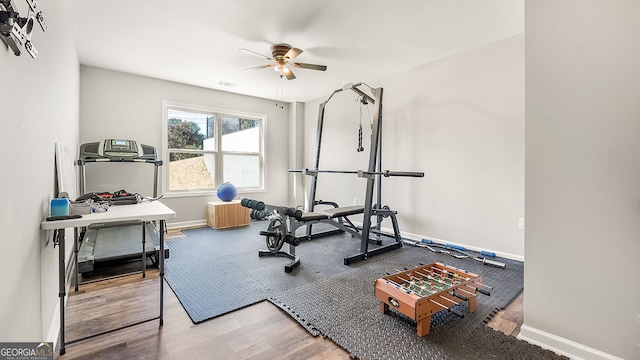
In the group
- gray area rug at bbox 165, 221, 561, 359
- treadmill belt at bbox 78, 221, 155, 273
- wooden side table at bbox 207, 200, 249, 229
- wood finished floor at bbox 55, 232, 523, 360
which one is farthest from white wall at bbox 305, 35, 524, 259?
treadmill belt at bbox 78, 221, 155, 273

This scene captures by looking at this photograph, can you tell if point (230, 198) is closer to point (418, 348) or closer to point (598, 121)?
point (418, 348)

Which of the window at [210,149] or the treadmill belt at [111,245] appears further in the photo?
the window at [210,149]

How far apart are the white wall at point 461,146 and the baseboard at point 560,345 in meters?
1.75

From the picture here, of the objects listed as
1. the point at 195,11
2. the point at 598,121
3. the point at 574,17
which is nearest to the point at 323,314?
the point at 598,121

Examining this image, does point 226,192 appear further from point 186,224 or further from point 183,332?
point 183,332

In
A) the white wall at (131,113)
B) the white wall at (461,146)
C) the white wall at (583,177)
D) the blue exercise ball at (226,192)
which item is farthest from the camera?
the blue exercise ball at (226,192)

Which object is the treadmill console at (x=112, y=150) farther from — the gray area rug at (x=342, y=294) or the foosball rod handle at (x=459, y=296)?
the foosball rod handle at (x=459, y=296)

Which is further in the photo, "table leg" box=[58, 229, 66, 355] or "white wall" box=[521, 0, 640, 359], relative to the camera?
"table leg" box=[58, 229, 66, 355]

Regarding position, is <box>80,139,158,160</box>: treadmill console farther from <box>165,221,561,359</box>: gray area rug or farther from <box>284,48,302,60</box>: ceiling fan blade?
<box>284,48,302,60</box>: ceiling fan blade

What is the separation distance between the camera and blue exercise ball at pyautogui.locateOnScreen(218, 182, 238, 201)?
5.02m

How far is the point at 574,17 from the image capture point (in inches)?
58.5

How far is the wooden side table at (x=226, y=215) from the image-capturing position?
4746 mm

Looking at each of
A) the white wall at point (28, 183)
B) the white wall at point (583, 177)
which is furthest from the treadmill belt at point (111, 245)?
the white wall at point (583, 177)

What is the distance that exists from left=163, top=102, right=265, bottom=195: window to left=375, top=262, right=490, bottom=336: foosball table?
419cm
